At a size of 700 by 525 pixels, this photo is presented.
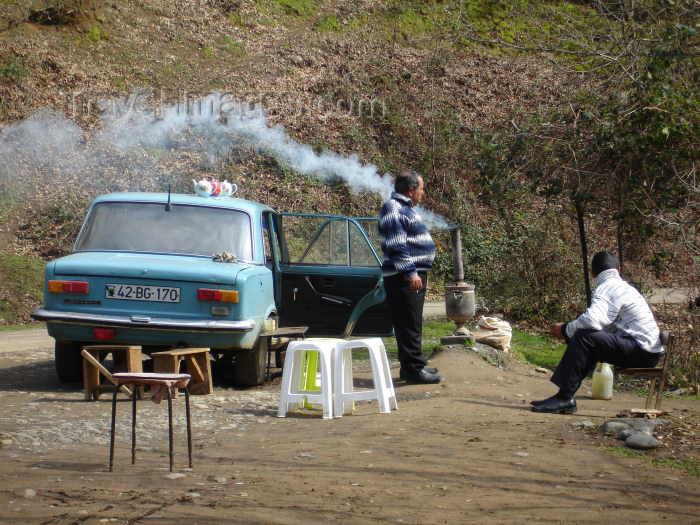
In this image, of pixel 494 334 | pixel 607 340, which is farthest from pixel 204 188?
pixel 494 334

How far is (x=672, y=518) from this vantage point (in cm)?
398

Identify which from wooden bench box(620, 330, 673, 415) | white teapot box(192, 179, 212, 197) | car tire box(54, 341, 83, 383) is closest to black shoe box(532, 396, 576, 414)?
wooden bench box(620, 330, 673, 415)

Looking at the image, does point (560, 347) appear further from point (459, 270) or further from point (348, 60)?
point (348, 60)

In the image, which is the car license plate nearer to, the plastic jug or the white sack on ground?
the plastic jug

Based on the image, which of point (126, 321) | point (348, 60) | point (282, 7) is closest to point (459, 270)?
point (126, 321)

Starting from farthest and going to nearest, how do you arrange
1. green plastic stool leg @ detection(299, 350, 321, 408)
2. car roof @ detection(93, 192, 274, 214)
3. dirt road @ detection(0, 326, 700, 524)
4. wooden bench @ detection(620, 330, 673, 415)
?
car roof @ detection(93, 192, 274, 214)
green plastic stool leg @ detection(299, 350, 321, 408)
wooden bench @ detection(620, 330, 673, 415)
dirt road @ detection(0, 326, 700, 524)

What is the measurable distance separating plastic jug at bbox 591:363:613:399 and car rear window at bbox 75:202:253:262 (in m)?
3.72

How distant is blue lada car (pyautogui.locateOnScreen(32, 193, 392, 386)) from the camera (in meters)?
7.60

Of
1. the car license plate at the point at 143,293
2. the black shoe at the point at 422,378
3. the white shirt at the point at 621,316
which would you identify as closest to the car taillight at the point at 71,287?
the car license plate at the point at 143,293

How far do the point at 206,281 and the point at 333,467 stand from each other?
10.2 feet

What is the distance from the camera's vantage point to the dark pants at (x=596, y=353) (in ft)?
22.9

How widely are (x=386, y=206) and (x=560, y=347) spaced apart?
6163 mm

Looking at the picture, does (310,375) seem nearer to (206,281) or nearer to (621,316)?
(206,281)

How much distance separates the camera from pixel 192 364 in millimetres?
7637
